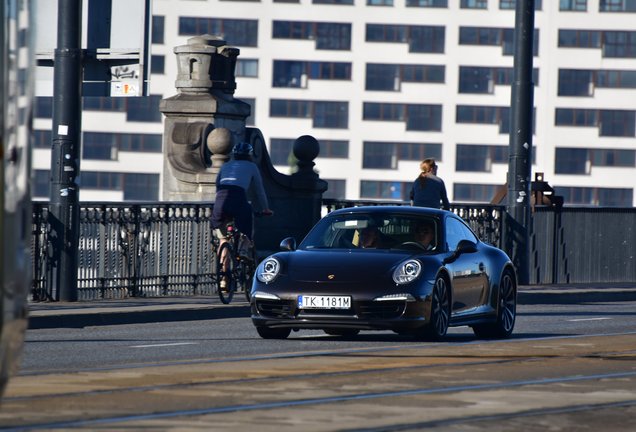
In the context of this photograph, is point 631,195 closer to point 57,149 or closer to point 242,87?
point 242,87

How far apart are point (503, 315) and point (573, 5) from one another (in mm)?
86295

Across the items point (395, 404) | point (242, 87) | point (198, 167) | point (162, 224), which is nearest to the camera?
point (395, 404)

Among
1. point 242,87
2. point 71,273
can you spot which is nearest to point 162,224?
point 71,273

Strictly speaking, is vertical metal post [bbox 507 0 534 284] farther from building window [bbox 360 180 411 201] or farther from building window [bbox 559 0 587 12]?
building window [bbox 559 0 587 12]

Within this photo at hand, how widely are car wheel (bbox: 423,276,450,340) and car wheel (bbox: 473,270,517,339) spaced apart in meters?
0.90

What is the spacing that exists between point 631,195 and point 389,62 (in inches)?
685

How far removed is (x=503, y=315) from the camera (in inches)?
616

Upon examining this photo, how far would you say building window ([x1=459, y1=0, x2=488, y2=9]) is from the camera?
98.8m

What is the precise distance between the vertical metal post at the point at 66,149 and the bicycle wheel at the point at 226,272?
1666 millimetres

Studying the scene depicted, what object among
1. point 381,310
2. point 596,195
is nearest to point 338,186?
point 596,195

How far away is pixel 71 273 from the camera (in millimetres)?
18797

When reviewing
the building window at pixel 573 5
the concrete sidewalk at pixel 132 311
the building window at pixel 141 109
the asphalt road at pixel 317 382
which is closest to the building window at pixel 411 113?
the building window at pixel 573 5

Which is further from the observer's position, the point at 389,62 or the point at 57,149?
the point at 389,62

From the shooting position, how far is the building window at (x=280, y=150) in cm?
10100
